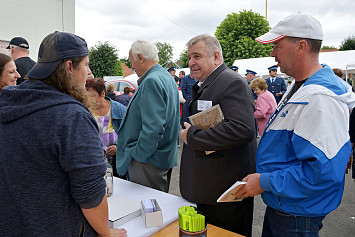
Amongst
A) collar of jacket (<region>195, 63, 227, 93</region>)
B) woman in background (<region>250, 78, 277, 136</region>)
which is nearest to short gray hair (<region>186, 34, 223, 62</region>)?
collar of jacket (<region>195, 63, 227, 93</region>)

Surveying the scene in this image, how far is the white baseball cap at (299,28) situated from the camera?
1.29 metres

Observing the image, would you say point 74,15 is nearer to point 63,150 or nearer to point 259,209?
point 259,209

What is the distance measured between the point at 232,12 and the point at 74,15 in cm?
2859

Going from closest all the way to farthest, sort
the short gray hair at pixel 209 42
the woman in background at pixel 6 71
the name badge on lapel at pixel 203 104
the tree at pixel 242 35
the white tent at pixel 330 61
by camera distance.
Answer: the name badge on lapel at pixel 203 104 → the short gray hair at pixel 209 42 → the woman in background at pixel 6 71 → the white tent at pixel 330 61 → the tree at pixel 242 35

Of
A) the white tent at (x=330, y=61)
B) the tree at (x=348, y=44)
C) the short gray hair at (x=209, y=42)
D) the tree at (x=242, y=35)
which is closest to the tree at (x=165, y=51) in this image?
the tree at (x=242, y=35)

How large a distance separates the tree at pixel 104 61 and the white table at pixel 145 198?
33.1 metres

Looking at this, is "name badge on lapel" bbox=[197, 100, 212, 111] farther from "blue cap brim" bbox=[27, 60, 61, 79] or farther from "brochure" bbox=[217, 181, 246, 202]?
"blue cap brim" bbox=[27, 60, 61, 79]

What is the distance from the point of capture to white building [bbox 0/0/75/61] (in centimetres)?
523

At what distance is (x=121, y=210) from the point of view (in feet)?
4.97

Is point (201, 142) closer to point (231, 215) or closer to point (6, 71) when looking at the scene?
point (231, 215)

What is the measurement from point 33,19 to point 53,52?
5636 millimetres

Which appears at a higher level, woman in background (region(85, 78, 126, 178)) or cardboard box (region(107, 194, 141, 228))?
woman in background (region(85, 78, 126, 178))

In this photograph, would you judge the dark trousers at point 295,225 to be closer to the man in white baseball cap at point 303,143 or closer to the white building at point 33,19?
the man in white baseball cap at point 303,143

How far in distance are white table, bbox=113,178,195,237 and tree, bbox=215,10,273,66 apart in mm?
27073
